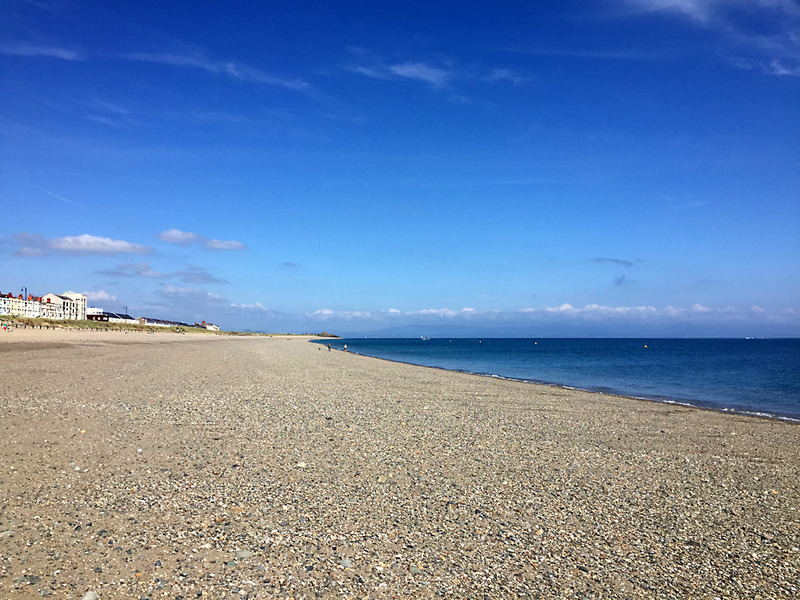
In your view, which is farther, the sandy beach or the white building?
the white building

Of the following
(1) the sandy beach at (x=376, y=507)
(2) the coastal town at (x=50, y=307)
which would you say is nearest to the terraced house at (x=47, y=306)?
(2) the coastal town at (x=50, y=307)

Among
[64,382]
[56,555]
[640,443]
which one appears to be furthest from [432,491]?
[64,382]

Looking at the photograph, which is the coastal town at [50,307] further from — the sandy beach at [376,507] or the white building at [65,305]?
the sandy beach at [376,507]

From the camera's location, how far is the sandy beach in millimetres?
5086

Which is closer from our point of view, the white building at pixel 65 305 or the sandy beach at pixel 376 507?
the sandy beach at pixel 376 507

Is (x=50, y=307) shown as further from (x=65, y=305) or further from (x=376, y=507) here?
(x=376, y=507)

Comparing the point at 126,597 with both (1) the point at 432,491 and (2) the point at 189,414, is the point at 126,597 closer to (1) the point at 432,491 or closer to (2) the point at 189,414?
(1) the point at 432,491

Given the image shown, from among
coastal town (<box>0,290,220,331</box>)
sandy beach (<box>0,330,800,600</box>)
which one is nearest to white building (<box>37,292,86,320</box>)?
coastal town (<box>0,290,220,331</box>)

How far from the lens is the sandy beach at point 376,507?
5.09 metres

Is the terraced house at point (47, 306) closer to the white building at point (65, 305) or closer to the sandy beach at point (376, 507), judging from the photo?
the white building at point (65, 305)

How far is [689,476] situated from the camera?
9359 millimetres

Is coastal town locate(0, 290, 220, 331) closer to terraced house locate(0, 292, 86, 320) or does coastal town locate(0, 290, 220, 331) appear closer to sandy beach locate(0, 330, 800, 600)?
terraced house locate(0, 292, 86, 320)

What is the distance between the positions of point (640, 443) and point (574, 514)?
6.38 meters

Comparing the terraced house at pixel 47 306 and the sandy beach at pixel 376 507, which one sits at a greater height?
the terraced house at pixel 47 306
